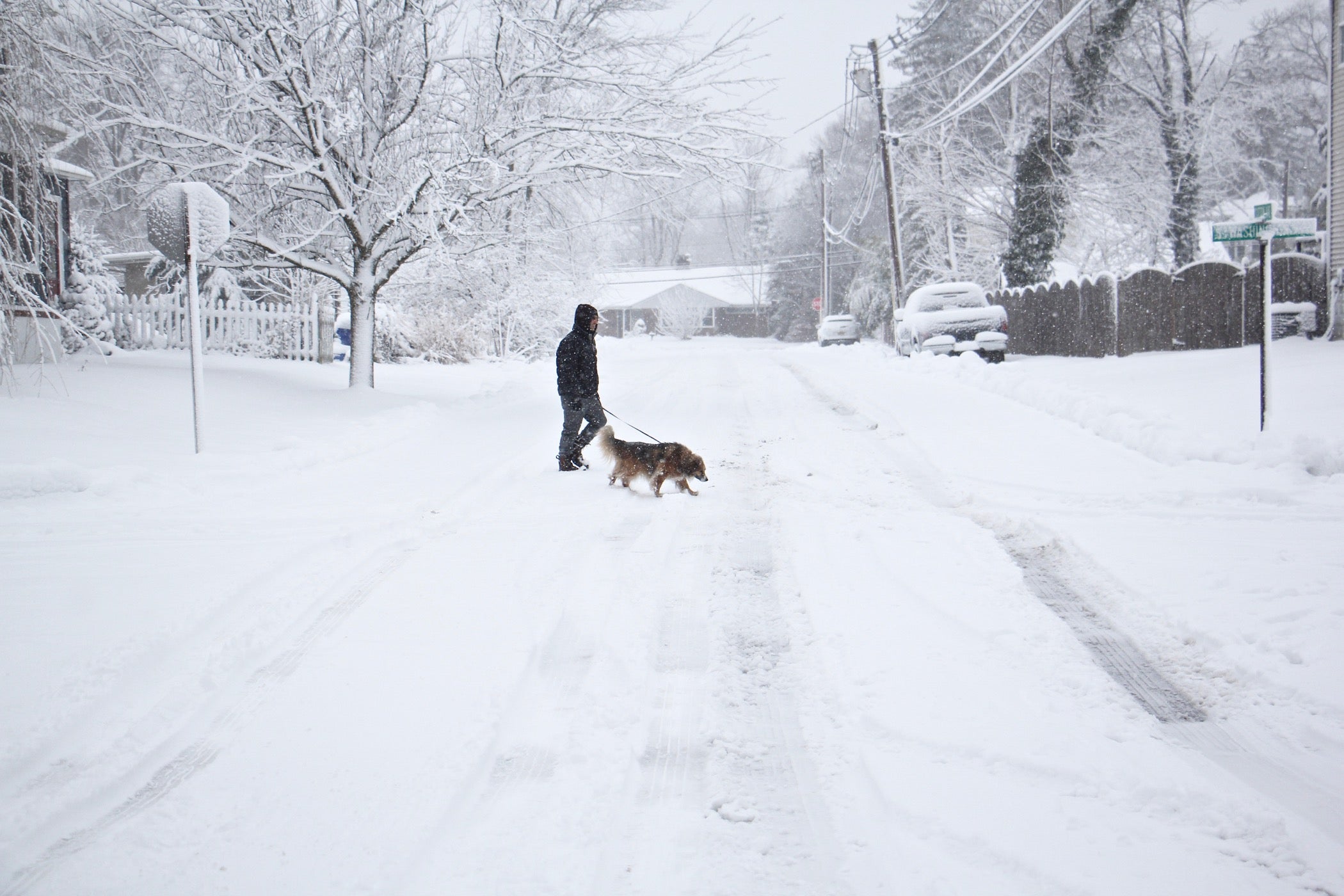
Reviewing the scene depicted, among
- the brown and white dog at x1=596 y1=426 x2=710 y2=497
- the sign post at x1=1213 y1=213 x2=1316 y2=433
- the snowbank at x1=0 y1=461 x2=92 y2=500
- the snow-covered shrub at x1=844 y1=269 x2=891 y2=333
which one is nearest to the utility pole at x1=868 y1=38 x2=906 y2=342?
the snow-covered shrub at x1=844 y1=269 x2=891 y2=333

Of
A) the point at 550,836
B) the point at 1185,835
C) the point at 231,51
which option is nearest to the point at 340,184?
the point at 231,51

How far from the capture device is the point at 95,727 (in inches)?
127

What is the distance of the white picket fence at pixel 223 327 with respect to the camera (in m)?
19.0

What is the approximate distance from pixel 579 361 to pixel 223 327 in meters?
15.7

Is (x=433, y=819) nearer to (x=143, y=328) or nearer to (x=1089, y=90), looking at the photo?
(x=143, y=328)

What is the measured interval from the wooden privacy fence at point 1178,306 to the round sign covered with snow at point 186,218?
52.3ft

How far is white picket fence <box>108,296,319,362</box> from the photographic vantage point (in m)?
19.0

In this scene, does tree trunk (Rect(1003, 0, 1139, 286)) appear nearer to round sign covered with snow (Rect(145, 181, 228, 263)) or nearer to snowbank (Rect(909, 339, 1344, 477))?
snowbank (Rect(909, 339, 1344, 477))

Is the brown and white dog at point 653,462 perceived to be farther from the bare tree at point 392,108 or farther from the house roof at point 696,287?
the house roof at point 696,287

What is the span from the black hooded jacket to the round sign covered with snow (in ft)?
12.3

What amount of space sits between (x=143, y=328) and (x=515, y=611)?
19.0 meters

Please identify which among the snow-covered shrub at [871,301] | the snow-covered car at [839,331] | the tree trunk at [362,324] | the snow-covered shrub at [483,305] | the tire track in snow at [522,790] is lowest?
the tire track in snow at [522,790]

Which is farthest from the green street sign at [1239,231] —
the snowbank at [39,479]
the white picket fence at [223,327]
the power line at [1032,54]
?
the white picket fence at [223,327]

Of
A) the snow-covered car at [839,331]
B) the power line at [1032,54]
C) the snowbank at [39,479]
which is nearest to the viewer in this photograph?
the snowbank at [39,479]
